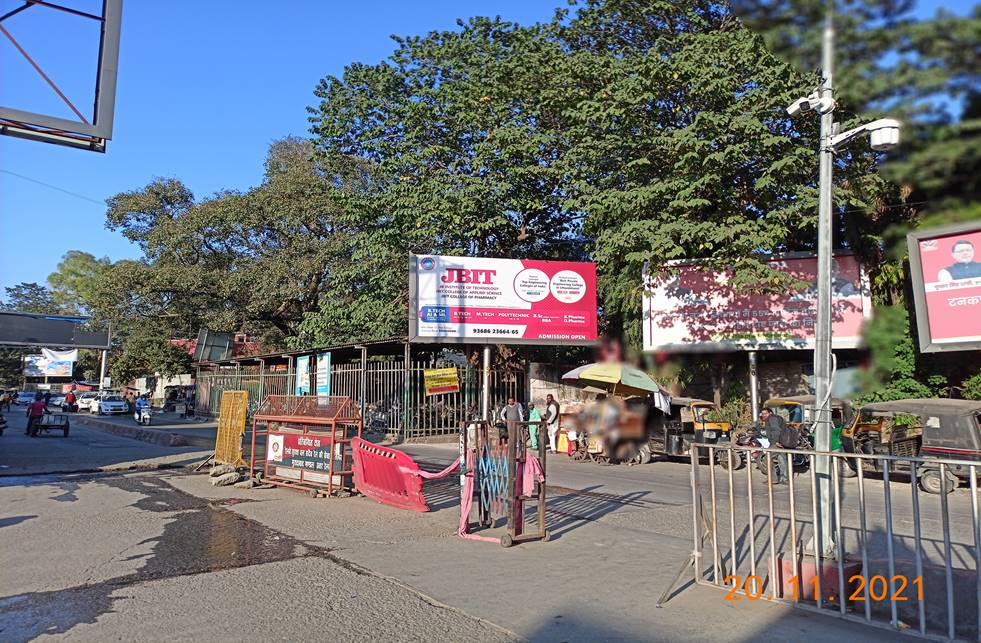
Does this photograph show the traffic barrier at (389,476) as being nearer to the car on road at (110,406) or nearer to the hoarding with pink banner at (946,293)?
the hoarding with pink banner at (946,293)

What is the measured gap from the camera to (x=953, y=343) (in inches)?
613

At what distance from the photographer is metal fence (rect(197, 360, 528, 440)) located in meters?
23.6

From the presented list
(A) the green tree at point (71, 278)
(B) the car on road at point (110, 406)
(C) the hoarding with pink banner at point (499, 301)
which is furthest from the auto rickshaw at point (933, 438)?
(A) the green tree at point (71, 278)

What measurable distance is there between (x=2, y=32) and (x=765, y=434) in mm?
14564

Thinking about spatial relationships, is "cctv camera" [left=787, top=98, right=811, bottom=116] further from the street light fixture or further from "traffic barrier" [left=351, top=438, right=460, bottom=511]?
"traffic barrier" [left=351, top=438, right=460, bottom=511]

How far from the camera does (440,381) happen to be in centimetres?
2309

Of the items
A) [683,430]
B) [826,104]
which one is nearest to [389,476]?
[826,104]

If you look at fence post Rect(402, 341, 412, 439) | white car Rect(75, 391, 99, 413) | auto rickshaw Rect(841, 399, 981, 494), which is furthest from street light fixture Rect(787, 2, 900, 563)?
white car Rect(75, 391, 99, 413)

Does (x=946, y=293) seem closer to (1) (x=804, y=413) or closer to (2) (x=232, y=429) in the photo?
(1) (x=804, y=413)

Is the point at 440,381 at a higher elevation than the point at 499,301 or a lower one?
lower

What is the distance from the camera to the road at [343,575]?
501 centimetres

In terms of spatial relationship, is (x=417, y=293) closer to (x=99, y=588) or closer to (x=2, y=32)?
(x=2, y=32)

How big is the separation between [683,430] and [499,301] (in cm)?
658
